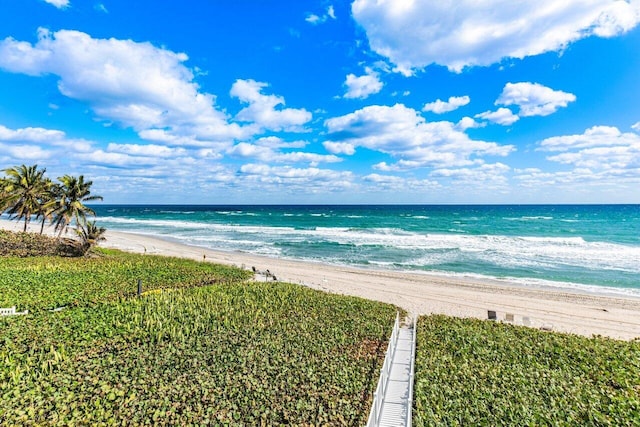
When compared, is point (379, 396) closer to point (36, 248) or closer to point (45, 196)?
point (36, 248)

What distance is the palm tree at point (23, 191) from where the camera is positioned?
3096cm

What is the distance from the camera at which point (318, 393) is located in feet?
30.2

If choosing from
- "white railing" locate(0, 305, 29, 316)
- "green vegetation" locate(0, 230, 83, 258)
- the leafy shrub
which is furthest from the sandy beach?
"green vegetation" locate(0, 230, 83, 258)

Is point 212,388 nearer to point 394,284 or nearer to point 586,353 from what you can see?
point 586,353

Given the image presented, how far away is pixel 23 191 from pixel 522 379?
137 feet

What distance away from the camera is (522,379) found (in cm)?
1011

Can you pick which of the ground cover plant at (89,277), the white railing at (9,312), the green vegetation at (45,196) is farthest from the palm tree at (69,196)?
the white railing at (9,312)

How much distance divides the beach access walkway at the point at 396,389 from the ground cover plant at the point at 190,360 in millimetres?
437

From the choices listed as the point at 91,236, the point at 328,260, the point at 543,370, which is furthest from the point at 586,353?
the point at 91,236

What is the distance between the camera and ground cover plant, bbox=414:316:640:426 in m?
8.41

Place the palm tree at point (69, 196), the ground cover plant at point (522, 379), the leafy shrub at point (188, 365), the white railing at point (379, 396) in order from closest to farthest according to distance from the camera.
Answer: the white railing at point (379, 396) < the leafy shrub at point (188, 365) < the ground cover plant at point (522, 379) < the palm tree at point (69, 196)

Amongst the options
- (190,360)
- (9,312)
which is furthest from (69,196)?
(190,360)

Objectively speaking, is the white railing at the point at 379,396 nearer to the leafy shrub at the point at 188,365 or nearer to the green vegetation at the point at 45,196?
the leafy shrub at the point at 188,365

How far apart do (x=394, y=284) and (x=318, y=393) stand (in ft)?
58.3
